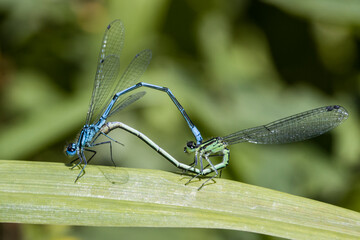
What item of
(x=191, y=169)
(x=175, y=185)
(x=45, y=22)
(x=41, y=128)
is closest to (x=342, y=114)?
(x=191, y=169)

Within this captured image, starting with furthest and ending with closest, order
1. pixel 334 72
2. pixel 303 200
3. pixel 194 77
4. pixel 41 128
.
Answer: pixel 334 72, pixel 194 77, pixel 41 128, pixel 303 200

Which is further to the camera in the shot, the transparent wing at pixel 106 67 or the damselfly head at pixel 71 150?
the transparent wing at pixel 106 67

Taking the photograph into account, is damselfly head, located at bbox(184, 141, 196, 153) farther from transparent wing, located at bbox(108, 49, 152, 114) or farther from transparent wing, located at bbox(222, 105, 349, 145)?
transparent wing, located at bbox(108, 49, 152, 114)

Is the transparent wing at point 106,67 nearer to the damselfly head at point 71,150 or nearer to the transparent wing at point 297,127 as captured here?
the damselfly head at point 71,150

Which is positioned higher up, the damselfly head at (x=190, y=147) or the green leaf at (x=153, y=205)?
the green leaf at (x=153, y=205)

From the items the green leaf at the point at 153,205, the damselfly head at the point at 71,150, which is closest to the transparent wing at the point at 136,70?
the damselfly head at the point at 71,150

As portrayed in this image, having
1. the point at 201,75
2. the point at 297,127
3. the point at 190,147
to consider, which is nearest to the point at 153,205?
the point at 190,147

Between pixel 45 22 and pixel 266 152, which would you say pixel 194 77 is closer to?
pixel 266 152
